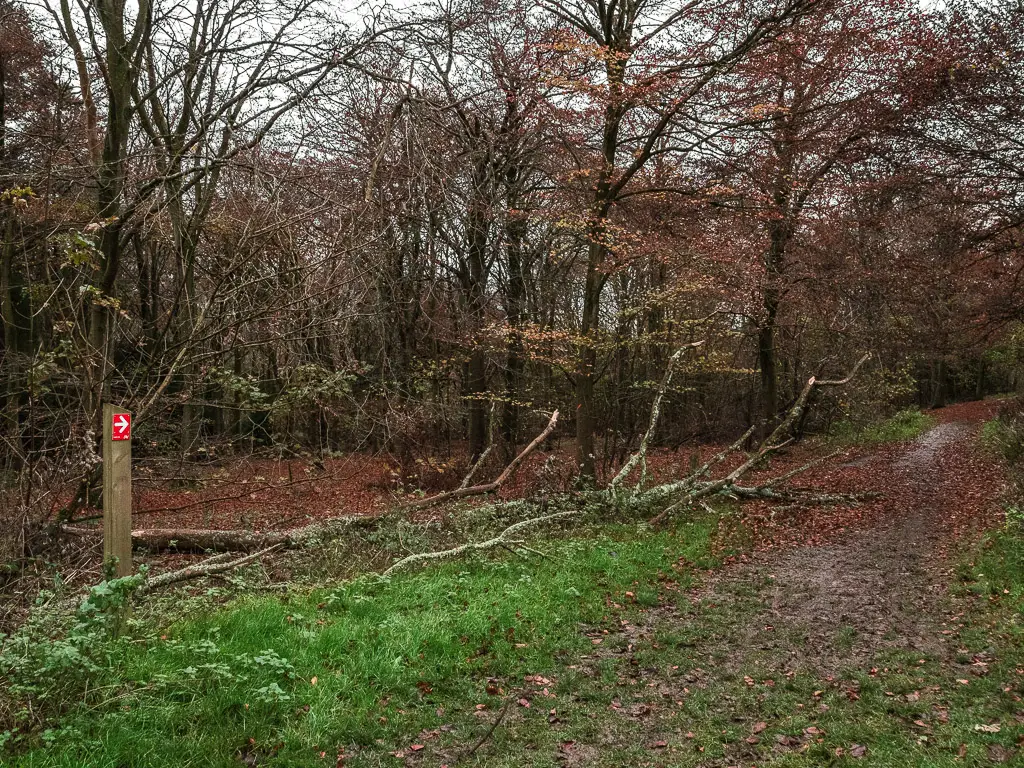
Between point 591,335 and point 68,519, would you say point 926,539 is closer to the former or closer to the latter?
point 591,335

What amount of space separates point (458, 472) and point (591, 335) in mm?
4818

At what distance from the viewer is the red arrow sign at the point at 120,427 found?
15.5 feet

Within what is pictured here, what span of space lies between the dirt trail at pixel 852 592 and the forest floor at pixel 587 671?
0.11 ft

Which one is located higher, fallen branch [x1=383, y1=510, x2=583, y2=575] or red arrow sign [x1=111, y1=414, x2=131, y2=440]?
red arrow sign [x1=111, y1=414, x2=131, y2=440]

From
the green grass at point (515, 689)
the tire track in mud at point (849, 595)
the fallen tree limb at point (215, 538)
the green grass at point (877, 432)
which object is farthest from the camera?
the green grass at point (877, 432)

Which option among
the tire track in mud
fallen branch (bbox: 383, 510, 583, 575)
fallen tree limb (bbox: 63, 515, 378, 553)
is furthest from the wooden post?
the tire track in mud

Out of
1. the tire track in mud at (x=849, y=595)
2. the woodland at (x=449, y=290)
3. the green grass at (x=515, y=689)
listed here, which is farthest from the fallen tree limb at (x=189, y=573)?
the tire track in mud at (x=849, y=595)

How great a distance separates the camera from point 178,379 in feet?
30.9

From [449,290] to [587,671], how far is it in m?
10.1

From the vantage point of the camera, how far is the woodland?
6355 mm

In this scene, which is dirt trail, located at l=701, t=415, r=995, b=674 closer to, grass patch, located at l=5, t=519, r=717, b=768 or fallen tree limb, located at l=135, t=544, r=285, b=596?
grass patch, located at l=5, t=519, r=717, b=768

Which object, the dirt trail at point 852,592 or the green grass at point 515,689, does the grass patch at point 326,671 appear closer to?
the green grass at point 515,689

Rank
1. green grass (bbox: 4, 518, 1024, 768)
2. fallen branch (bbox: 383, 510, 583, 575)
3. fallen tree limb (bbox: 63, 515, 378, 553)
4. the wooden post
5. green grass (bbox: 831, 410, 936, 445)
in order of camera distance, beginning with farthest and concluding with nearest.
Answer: green grass (bbox: 831, 410, 936, 445), fallen tree limb (bbox: 63, 515, 378, 553), fallen branch (bbox: 383, 510, 583, 575), the wooden post, green grass (bbox: 4, 518, 1024, 768)

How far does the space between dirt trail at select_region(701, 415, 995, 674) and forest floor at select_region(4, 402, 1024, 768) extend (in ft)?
0.11
